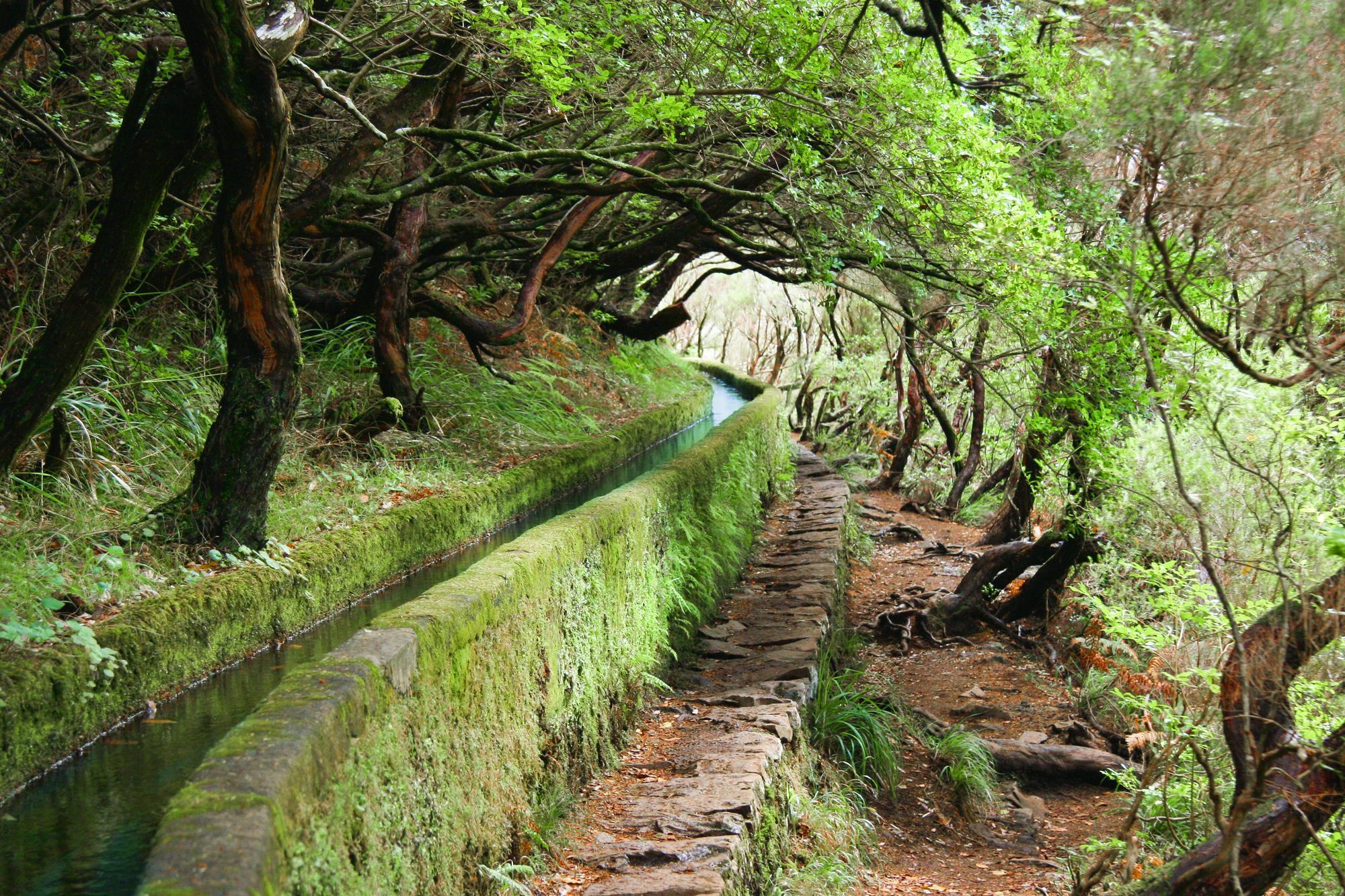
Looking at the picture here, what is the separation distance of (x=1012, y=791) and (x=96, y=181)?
8.81 meters

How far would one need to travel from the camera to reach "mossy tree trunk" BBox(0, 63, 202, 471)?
18.1 ft

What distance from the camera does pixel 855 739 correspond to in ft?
24.7

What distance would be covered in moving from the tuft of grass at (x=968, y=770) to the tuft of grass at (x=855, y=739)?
1.15 ft

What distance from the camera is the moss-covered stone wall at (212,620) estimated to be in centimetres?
431

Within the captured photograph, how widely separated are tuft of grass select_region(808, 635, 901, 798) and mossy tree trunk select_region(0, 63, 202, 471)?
4932 millimetres

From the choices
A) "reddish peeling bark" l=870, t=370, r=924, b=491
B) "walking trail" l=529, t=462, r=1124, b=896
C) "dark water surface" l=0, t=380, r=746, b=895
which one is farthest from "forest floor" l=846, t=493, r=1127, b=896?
"reddish peeling bark" l=870, t=370, r=924, b=491

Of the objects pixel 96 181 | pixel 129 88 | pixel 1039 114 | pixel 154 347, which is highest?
pixel 1039 114

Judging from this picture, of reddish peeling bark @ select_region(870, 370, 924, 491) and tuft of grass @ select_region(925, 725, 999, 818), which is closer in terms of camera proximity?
tuft of grass @ select_region(925, 725, 999, 818)

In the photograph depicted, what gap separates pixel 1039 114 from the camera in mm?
7902

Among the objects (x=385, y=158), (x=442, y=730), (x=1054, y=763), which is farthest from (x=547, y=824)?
(x=385, y=158)

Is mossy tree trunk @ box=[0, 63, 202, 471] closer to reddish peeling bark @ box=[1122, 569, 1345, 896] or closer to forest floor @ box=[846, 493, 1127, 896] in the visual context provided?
forest floor @ box=[846, 493, 1127, 896]

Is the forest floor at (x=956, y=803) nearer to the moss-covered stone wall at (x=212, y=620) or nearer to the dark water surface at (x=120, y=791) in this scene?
the dark water surface at (x=120, y=791)

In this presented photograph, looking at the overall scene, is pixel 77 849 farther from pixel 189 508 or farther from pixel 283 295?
pixel 283 295

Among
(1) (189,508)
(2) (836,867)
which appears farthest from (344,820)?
(1) (189,508)
